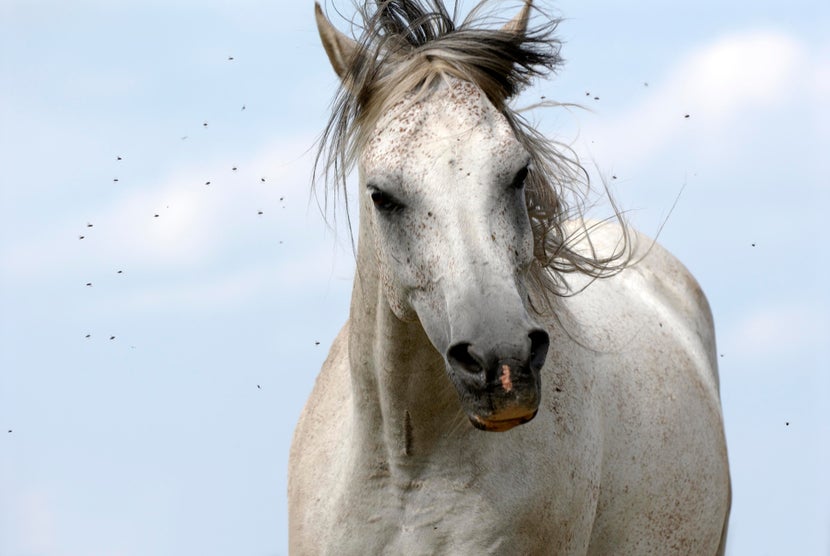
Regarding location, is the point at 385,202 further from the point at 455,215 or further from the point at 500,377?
the point at 500,377

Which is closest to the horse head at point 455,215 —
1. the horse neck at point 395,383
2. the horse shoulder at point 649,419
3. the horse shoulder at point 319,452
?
the horse neck at point 395,383

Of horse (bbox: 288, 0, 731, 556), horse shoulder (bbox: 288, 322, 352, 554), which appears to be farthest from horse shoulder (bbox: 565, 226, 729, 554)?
horse shoulder (bbox: 288, 322, 352, 554)

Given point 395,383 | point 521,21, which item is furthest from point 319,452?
point 521,21

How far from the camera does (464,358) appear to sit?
11.6 ft

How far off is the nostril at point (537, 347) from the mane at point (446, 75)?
828mm

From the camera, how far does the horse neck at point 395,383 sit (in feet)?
13.4

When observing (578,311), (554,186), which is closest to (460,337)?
(554,186)

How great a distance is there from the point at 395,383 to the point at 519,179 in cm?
74

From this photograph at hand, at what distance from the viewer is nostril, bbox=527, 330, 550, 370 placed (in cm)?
349

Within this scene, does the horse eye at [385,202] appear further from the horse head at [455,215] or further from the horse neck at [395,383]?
the horse neck at [395,383]

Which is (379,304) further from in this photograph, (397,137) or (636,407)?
(636,407)

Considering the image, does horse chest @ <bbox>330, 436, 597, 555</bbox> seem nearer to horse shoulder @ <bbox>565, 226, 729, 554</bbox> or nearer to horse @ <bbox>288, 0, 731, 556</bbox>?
horse @ <bbox>288, 0, 731, 556</bbox>

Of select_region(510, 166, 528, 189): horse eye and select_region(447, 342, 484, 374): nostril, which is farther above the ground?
select_region(510, 166, 528, 189): horse eye

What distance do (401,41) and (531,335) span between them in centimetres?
123
